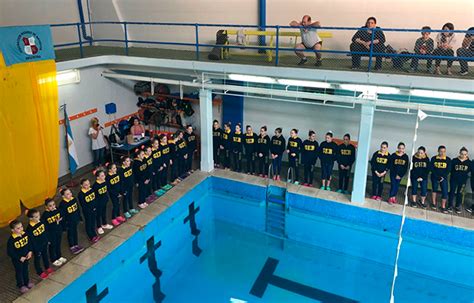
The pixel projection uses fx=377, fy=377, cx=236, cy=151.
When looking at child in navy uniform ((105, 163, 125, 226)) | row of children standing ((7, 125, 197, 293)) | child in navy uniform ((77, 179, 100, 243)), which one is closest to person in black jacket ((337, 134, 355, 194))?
row of children standing ((7, 125, 197, 293))

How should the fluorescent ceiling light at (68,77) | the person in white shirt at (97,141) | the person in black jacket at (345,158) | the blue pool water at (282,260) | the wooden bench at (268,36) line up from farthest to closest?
the person in white shirt at (97,141)
the fluorescent ceiling light at (68,77)
the wooden bench at (268,36)
the person in black jacket at (345,158)
the blue pool water at (282,260)

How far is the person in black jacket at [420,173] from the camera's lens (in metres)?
8.70

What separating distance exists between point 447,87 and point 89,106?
9.33 meters

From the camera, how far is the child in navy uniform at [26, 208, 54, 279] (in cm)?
628

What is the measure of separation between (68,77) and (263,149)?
18.6ft

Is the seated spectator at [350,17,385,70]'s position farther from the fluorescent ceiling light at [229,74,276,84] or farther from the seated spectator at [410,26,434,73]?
the fluorescent ceiling light at [229,74,276,84]

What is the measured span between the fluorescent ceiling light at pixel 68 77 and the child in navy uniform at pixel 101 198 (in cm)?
367

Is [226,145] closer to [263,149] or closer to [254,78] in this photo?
[263,149]

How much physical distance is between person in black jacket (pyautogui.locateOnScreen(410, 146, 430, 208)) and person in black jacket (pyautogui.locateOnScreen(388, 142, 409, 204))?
21 centimetres

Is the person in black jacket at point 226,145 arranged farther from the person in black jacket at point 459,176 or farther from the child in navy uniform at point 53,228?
the person in black jacket at point 459,176

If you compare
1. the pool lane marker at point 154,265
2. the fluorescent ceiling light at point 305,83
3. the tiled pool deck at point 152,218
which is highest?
the fluorescent ceiling light at point 305,83

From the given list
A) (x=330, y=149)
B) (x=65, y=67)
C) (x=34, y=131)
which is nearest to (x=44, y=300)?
(x=34, y=131)

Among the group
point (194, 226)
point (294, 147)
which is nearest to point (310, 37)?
point (294, 147)

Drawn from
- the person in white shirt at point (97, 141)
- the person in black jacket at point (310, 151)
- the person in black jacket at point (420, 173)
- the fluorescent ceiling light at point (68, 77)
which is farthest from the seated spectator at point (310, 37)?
the person in white shirt at point (97, 141)
